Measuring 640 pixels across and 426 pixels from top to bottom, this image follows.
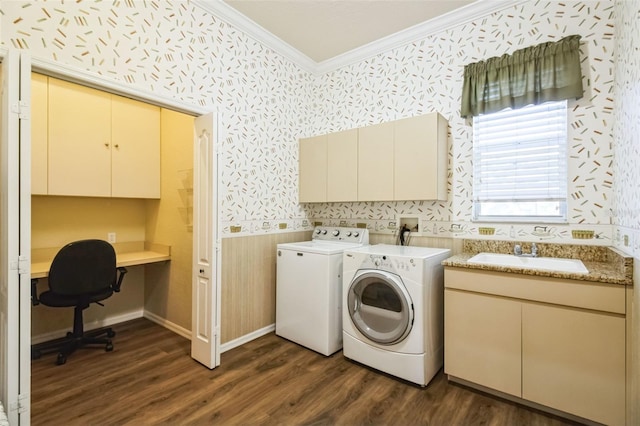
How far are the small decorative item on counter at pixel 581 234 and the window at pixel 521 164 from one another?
0.12 m

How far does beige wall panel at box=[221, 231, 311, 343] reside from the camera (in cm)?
264

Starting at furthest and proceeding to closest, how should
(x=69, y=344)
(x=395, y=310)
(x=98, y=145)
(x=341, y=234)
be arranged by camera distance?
(x=341, y=234), (x=98, y=145), (x=69, y=344), (x=395, y=310)

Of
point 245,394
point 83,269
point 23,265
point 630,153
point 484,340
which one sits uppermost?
point 630,153

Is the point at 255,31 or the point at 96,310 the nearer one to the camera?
the point at 255,31

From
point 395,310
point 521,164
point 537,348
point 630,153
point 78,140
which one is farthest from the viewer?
point 78,140

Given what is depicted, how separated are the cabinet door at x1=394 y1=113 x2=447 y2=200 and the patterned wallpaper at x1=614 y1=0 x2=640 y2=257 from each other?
1052 millimetres

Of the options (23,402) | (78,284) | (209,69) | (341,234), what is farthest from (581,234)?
(78,284)

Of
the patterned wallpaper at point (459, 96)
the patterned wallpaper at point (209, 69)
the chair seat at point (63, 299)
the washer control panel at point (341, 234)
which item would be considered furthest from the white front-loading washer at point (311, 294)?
the chair seat at point (63, 299)

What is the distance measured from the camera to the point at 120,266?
285cm

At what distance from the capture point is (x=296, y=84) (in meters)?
3.29

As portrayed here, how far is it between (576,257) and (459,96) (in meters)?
1.51

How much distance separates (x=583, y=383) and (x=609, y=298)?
0.50 m

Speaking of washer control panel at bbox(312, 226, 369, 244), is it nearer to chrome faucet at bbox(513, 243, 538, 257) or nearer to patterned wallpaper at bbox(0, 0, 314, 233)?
patterned wallpaper at bbox(0, 0, 314, 233)

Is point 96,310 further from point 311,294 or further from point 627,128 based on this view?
point 627,128
